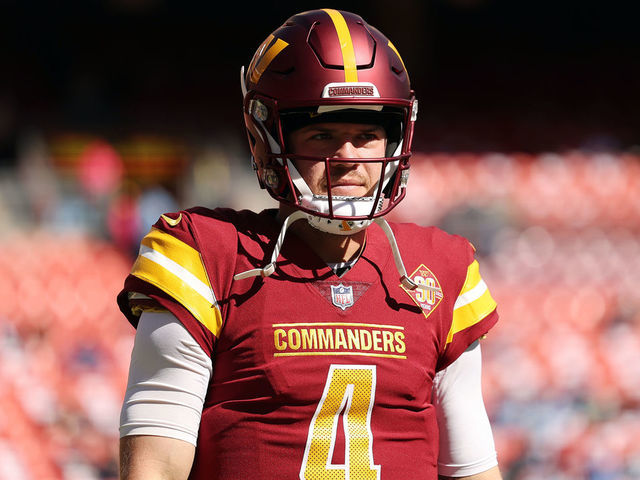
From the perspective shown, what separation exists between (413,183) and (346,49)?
25.2 ft

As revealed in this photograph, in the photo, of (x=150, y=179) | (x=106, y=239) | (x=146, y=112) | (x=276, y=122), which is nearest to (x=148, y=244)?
(x=276, y=122)

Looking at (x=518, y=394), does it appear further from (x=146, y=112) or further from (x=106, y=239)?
(x=146, y=112)

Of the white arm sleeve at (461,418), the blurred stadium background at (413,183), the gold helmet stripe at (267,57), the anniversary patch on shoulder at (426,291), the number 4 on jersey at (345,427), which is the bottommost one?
the blurred stadium background at (413,183)

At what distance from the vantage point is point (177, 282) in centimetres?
131

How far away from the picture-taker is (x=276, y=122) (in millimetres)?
1447

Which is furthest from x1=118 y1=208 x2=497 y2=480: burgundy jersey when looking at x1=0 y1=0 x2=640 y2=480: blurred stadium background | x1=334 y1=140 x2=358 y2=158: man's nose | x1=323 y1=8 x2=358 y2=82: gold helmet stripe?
x1=0 y1=0 x2=640 y2=480: blurred stadium background

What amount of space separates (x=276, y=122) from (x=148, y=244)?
0.28 meters

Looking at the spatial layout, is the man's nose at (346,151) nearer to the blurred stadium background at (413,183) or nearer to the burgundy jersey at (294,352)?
the burgundy jersey at (294,352)

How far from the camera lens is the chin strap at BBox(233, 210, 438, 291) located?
1.34 m

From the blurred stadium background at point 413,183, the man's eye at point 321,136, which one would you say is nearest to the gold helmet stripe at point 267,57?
the man's eye at point 321,136

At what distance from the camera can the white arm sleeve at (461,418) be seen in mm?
1481

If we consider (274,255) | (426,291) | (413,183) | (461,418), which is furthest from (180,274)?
(413,183)

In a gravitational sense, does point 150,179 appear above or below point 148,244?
below

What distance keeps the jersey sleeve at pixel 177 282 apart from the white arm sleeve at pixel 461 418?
39cm
